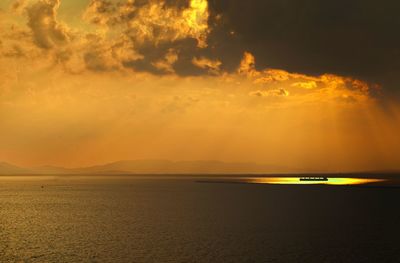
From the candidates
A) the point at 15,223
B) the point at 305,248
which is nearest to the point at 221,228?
the point at 305,248

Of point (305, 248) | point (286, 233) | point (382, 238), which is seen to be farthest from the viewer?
point (286, 233)

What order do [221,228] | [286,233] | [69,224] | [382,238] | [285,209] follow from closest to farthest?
[382,238]
[286,233]
[221,228]
[69,224]
[285,209]

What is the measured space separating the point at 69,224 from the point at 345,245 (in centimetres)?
3954

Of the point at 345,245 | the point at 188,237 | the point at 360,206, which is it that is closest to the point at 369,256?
the point at 345,245

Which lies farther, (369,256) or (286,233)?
(286,233)

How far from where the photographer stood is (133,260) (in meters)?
36.8

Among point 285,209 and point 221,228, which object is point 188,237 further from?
point 285,209

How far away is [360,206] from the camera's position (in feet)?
273

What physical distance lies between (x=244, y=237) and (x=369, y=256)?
1466 cm

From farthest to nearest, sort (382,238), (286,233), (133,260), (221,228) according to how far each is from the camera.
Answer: (221,228)
(286,233)
(382,238)
(133,260)

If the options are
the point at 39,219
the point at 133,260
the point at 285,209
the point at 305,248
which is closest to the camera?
the point at 133,260

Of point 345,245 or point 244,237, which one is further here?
point 244,237

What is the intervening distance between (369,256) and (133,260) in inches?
836

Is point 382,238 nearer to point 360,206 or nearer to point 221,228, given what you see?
point 221,228
